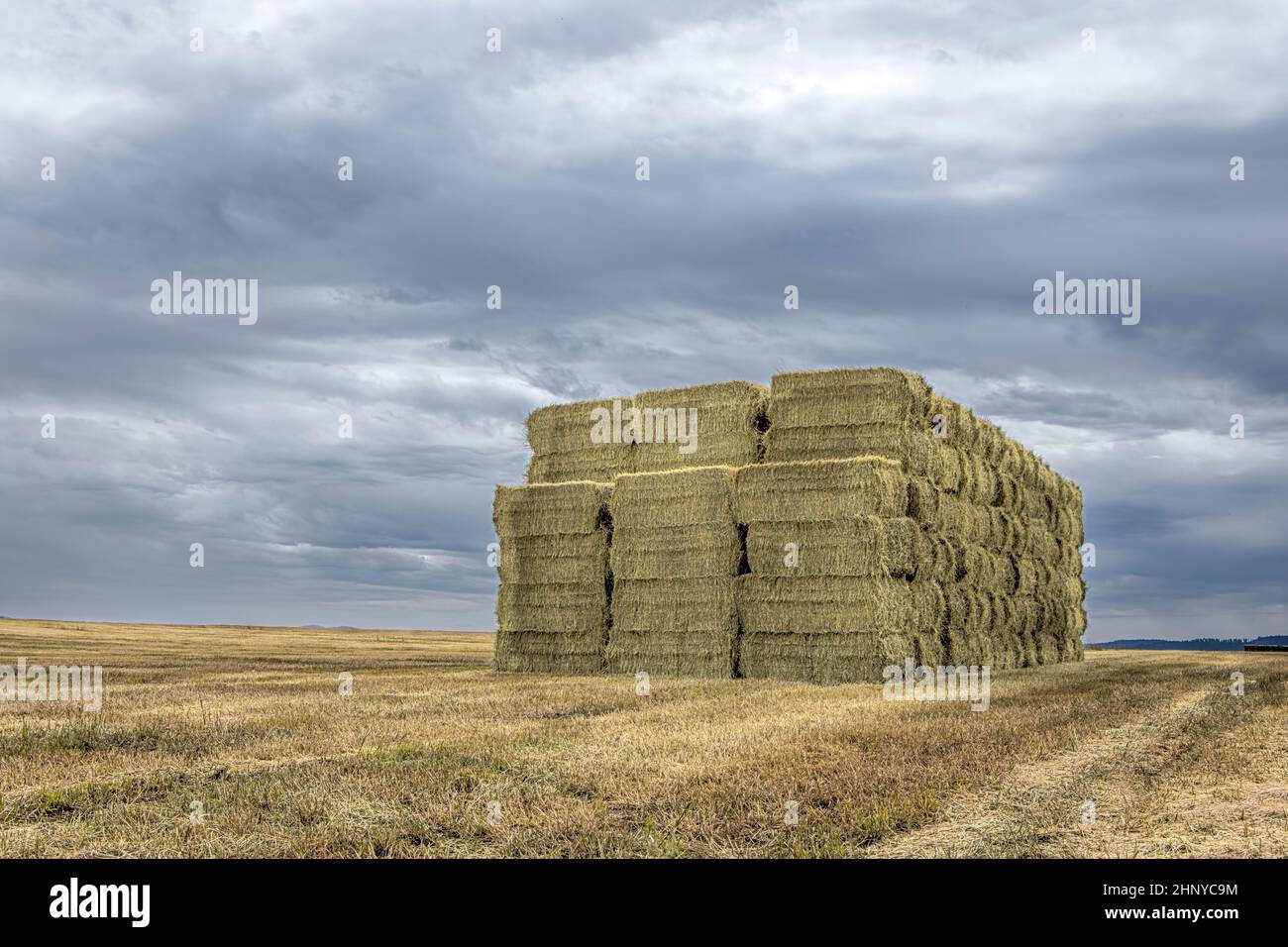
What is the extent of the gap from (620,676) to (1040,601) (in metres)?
12.9

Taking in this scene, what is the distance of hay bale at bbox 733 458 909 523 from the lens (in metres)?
18.5

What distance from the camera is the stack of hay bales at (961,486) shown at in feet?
64.8

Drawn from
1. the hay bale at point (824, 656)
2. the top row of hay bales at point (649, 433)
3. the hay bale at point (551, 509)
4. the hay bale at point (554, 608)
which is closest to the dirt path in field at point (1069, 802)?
the hay bale at point (824, 656)

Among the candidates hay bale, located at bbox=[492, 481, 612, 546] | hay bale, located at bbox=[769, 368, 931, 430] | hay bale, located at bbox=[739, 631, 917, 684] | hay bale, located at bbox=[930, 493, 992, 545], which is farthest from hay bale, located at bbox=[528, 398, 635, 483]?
hay bale, located at bbox=[930, 493, 992, 545]

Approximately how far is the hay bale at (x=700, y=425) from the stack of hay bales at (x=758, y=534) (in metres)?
0.03

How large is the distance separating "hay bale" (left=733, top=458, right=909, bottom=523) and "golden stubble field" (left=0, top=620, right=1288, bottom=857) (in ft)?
16.6

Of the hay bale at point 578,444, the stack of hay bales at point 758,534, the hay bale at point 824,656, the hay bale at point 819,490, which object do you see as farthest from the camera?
the hay bale at point 578,444

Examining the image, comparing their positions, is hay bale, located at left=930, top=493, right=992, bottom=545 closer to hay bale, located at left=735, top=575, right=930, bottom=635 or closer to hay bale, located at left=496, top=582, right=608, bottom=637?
hay bale, located at left=735, top=575, right=930, bottom=635

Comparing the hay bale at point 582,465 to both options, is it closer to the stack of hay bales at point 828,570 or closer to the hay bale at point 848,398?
the hay bale at point 848,398

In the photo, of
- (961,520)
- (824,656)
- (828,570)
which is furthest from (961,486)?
(824,656)
